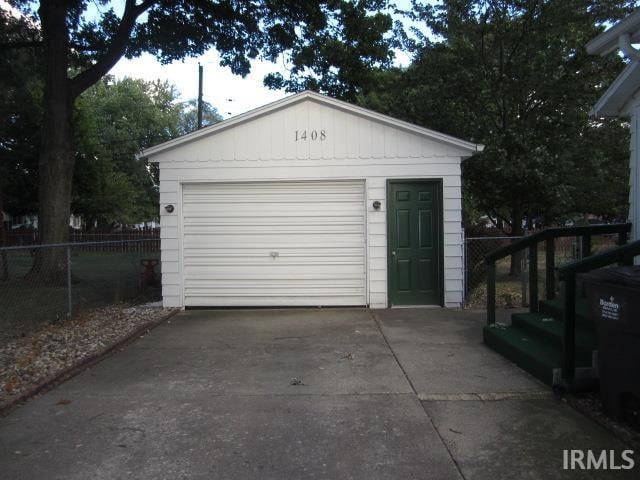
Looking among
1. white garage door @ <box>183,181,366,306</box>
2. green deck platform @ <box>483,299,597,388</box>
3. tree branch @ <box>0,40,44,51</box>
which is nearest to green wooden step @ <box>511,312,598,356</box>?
green deck platform @ <box>483,299,597,388</box>

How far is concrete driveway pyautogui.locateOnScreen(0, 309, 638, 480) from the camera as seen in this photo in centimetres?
352

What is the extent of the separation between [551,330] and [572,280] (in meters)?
1.16

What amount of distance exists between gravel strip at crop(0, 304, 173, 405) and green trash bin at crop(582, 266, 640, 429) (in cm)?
506

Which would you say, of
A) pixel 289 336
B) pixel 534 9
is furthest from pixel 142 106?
pixel 289 336

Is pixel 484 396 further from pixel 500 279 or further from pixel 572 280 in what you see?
pixel 500 279

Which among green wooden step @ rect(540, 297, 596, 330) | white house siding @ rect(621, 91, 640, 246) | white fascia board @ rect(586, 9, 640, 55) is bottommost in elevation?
green wooden step @ rect(540, 297, 596, 330)

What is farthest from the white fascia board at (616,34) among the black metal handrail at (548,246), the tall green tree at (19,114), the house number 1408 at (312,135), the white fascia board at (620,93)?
the tall green tree at (19,114)

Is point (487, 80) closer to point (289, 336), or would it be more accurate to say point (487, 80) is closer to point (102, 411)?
point (289, 336)

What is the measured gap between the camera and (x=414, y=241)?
9.51 meters

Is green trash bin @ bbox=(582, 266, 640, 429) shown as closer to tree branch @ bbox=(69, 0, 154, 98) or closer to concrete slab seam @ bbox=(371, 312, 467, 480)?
concrete slab seam @ bbox=(371, 312, 467, 480)

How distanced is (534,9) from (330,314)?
8325 millimetres

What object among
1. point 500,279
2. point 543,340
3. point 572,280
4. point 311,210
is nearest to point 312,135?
point 311,210

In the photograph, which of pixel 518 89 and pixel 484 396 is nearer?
pixel 484 396

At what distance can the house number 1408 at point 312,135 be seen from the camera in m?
9.40
